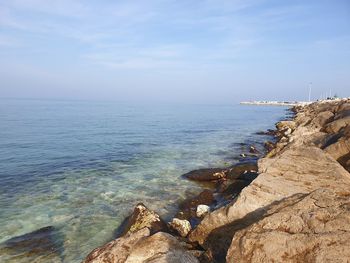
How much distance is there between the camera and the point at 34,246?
13031 millimetres

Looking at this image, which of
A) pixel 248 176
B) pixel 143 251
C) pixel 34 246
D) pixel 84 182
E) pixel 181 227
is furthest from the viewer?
pixel 84 182

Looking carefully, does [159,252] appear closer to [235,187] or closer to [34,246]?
[34,246]

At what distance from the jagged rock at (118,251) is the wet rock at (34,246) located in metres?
3.65

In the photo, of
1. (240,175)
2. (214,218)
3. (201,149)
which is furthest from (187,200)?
(201,149)

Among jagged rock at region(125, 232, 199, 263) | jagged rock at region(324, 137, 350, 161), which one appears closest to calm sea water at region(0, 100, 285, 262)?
jagged rock at region(125, 232, 199, 263)

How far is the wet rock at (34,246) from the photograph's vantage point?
12.3m

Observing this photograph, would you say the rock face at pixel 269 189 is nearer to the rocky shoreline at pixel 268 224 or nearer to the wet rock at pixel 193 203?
the rocky shoreline at pixel 268 224

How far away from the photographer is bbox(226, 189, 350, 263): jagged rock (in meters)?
6.46

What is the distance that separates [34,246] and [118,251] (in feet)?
18.8

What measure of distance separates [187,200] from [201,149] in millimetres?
18707

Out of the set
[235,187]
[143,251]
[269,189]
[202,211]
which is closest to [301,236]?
[269,189]

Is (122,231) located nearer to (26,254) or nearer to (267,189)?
(26,254)

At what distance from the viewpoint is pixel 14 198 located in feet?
61.9

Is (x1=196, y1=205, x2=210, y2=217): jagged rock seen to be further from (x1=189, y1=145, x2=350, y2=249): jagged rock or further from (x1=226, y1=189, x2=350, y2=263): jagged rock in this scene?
(x1=226, y1=189, x2=350, y2=263): jagged rock
